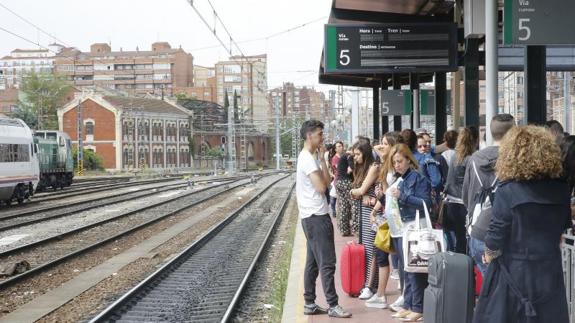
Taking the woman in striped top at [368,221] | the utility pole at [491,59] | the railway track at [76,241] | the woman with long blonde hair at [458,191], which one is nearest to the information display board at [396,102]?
the railway track at [76,241]

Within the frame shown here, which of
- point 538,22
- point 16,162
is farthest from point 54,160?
point 538,22

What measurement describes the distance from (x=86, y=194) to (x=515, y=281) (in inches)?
1403

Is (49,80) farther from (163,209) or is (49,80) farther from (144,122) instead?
(163,209)

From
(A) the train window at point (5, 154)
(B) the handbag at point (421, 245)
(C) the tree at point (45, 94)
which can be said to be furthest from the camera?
(C) the tree at point (45, 94)

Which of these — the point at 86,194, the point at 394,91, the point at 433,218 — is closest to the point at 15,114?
the point at 86,194

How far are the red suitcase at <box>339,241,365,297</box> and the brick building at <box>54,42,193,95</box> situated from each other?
4934 inches

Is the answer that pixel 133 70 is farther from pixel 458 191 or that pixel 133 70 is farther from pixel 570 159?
pixel 570 159

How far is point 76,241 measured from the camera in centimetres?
1778

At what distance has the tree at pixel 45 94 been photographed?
296 feet

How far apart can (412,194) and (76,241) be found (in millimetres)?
12495

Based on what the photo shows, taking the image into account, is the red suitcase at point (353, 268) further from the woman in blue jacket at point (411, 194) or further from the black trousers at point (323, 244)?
the woman in blue jacket at point (411, 194)

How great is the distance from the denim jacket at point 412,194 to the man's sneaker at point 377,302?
1.33 m

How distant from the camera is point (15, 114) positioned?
75.9 meters

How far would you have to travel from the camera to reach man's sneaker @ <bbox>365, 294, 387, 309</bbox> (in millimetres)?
8016
